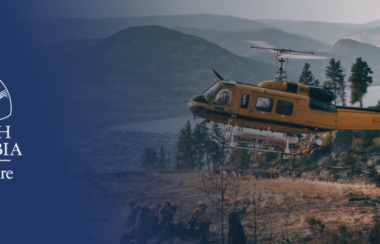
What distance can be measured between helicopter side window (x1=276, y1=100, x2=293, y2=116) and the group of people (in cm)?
866

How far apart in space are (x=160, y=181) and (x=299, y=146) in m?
20.4

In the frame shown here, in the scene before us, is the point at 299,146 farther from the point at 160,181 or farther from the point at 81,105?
the point at 81,105

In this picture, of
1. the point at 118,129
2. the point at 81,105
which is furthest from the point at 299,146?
the point at 81,105

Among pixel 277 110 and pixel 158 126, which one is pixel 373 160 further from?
pixel 158 126

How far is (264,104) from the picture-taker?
22.7 metres

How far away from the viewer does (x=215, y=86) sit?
2330 cm

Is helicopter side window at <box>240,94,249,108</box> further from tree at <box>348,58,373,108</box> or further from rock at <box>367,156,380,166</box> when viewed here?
tree at <box>348,58,373,108</box>

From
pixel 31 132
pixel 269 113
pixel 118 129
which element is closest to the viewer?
pixel 269 113

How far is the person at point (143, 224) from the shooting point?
87.4 feet

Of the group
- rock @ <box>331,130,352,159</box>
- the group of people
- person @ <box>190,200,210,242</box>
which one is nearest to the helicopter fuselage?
person @ <box>190,200,210,242</box>

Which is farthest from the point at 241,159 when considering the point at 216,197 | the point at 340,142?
the point at 216,197

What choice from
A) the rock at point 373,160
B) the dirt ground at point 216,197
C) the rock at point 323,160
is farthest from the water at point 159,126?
the rock at point 373,160

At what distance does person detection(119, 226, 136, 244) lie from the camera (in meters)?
26.4

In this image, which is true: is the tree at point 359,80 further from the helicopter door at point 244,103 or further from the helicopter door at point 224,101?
the helicopter door at point 224,101
